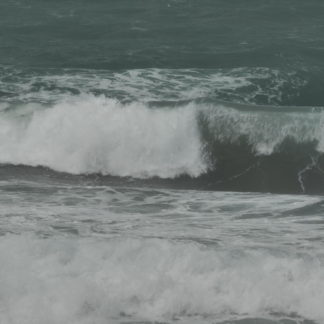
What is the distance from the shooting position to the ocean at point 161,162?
13.1 meters

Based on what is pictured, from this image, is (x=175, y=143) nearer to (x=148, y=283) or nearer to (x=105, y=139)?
(x=105, y=139)

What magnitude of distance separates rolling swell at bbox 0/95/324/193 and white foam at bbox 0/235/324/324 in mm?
7700

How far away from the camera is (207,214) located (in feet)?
57.9

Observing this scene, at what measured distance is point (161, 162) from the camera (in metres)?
23.0

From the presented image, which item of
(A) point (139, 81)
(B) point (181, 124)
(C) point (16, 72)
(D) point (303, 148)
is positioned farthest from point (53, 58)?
(D) point (303, 148)

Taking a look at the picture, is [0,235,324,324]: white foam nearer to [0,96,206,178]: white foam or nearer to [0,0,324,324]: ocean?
[0,0,324,324]: ocean

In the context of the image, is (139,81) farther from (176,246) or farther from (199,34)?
(176,246)

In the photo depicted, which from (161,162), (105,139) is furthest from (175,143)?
(105,139)

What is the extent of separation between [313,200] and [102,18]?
19835 mm

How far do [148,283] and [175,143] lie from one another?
1050cm

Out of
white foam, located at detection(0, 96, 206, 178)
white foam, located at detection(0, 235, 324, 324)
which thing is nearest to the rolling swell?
white foam, located at detection(0, 96, 206, 178)

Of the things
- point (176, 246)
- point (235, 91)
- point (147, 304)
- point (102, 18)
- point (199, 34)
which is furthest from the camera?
point (102, 18)

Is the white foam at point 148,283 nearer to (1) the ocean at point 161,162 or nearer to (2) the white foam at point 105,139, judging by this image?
(1) the ocean at point 161,162

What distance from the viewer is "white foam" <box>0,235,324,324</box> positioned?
12602mm
